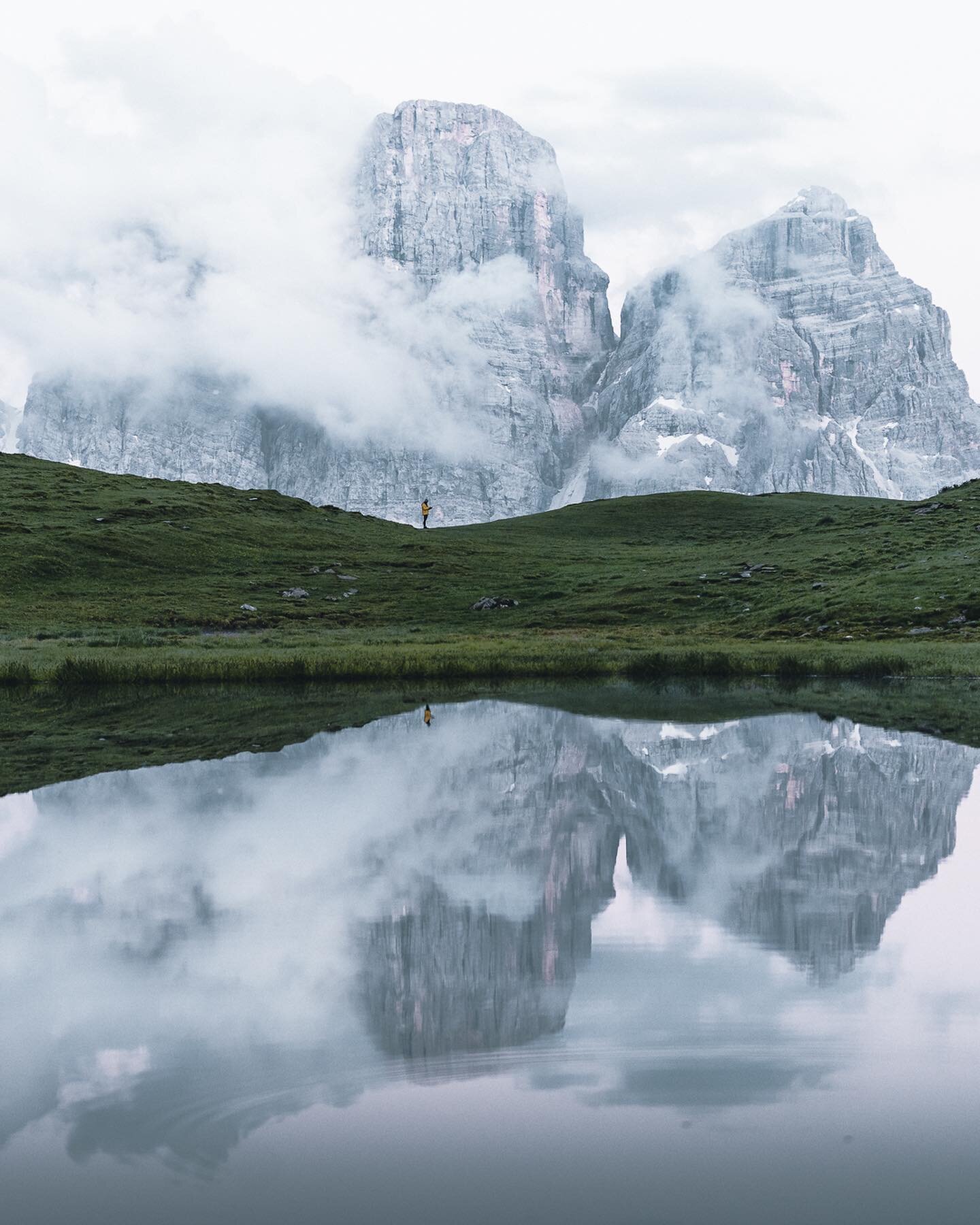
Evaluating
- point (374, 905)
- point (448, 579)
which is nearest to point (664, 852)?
point (374, 905)

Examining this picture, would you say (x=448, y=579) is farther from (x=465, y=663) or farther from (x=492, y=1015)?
(x=492, y=1015)

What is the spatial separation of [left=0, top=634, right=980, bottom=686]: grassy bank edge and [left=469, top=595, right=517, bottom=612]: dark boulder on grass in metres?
22.4

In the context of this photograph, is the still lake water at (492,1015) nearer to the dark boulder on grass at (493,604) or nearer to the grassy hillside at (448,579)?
the grassy hillside at (448,579)

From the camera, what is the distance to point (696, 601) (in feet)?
224

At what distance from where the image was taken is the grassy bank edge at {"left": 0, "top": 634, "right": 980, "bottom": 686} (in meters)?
39.1

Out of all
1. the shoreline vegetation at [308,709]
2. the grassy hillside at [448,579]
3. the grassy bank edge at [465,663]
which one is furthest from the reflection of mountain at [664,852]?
the grassy hillside at [448,579]

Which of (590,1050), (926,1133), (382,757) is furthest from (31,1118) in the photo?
(382,757)

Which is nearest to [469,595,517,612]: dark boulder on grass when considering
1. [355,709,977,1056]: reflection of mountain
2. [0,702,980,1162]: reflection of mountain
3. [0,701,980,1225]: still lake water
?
[355,709,977,1056]: reflection of mountain

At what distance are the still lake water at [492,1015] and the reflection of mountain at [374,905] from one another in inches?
1.5

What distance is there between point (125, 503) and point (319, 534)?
1643cm

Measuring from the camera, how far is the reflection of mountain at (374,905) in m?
7.14

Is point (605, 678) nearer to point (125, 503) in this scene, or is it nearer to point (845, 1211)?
point (845, 1211)

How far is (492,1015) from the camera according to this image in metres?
7.97

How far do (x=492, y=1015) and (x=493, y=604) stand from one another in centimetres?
6368
